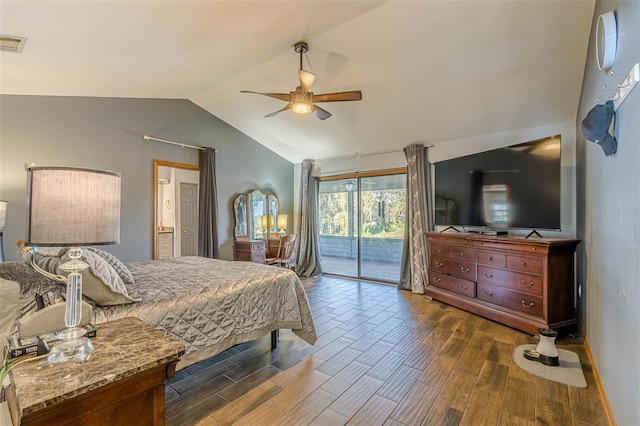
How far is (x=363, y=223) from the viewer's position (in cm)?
567

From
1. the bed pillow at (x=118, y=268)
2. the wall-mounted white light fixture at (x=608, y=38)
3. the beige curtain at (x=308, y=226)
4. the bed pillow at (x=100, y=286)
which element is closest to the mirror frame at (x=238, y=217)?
the beige curtain at (x=308, y=226)

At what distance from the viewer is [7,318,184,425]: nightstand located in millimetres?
877

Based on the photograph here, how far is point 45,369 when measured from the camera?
1012 millimetres

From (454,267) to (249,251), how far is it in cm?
324

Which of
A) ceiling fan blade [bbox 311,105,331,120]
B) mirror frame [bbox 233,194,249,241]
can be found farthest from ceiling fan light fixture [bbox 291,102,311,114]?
mirror frame [bbox 233,194,249,241]

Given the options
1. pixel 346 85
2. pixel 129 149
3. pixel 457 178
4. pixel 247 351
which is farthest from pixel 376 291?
pixel 129 149

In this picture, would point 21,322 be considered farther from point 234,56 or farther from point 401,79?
point 401,79

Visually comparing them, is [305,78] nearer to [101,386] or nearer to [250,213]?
[101,386]

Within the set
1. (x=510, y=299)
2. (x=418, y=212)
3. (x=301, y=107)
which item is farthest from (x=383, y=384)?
(x=418, y=212)

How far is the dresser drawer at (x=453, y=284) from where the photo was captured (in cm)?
364

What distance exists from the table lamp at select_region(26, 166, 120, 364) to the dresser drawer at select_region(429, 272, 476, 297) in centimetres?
371

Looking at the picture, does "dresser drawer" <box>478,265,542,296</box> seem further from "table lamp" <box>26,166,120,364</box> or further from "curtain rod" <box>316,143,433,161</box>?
"table lamp" <box>26,166,120,364</box>

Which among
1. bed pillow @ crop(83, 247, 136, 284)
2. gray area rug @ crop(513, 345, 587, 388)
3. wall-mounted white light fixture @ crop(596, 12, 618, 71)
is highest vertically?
wall-mounted white light fixture @ crop(596, 12, 618, 71)

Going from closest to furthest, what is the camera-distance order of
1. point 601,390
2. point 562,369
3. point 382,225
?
point 601,390, point 562,369, point 382,225
